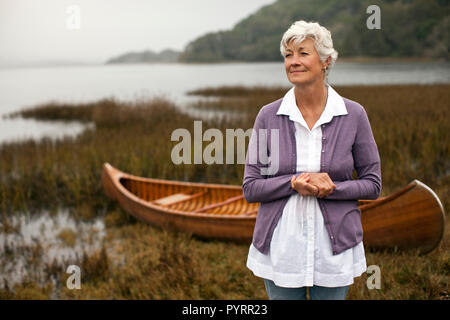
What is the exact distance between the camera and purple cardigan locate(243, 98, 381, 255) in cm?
176

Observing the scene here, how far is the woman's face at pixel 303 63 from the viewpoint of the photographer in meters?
1.69

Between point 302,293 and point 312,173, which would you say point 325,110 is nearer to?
point 312,173

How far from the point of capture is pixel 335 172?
177 centimetres

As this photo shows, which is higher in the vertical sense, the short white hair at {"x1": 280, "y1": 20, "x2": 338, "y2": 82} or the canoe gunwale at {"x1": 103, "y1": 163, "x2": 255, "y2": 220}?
the short white hair at {"x1": 280, "y1": 20, "x2": 338, "y2": 82}

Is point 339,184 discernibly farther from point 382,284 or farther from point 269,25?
point 269,25

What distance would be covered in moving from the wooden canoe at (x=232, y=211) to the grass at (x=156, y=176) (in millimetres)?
178

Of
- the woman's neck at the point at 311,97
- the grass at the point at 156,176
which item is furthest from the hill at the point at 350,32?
the woman's neck at the point at 311,97

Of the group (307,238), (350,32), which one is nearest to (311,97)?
(307,238)

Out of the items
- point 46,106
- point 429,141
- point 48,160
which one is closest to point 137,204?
point 48,160

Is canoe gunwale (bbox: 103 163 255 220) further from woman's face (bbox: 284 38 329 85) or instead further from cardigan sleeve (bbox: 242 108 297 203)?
woman's face (bbox: 284 38 329 85)

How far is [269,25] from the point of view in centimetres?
10094

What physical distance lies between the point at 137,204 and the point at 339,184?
530 centimetres

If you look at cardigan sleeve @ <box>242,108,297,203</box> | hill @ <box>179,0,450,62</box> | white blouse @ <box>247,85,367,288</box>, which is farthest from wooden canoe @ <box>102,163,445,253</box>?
hill @ <box>179,0,450,62</box>

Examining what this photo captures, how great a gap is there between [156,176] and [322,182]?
7.58m
